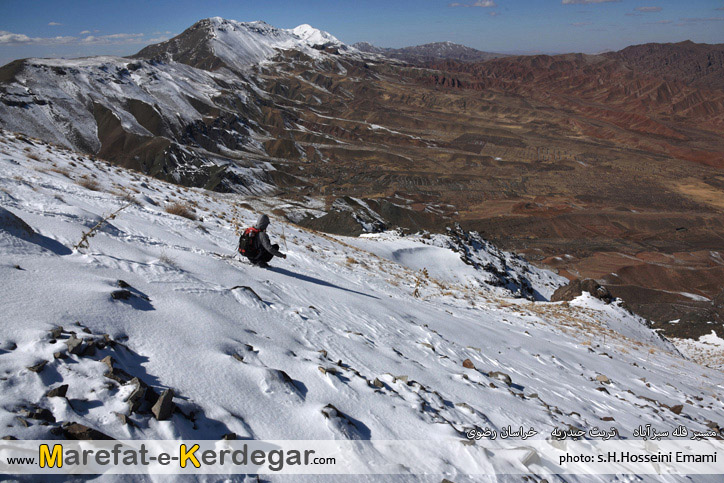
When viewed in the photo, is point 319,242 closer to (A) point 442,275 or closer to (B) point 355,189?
(A) point 442,275

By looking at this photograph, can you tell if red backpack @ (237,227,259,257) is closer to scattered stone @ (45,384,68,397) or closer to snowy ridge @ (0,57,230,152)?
scattered stone @ (45,384,68,397)

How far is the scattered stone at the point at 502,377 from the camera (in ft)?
15.4

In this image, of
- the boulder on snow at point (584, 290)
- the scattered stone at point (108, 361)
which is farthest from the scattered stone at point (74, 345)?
the boulder on snow at point (584, 290)

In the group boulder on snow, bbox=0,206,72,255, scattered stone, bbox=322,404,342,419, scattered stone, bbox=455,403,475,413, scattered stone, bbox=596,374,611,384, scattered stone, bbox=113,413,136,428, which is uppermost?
boulder on snow, bbox=0,206,72,255

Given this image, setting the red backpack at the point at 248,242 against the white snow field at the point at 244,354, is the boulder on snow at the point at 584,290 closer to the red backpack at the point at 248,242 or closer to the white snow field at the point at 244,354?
the white snow field at the point at 244,354

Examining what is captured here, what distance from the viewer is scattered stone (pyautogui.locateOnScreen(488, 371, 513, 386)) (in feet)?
15.4

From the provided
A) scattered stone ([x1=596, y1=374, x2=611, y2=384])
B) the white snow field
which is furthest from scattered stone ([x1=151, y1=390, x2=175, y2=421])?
scattered stone ([x1=596, y1=374, x2=611, y2=384])

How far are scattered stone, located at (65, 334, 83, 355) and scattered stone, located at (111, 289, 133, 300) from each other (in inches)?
29.5

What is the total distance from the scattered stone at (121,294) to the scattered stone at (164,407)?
1.29 metres

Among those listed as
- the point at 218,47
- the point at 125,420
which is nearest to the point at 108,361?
the point at 125,420

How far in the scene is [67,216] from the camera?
5020mm

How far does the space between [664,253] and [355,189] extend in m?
38.1

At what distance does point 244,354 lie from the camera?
3045 millimetres

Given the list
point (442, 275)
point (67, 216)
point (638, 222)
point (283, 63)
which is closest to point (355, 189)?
point (638, 222)
